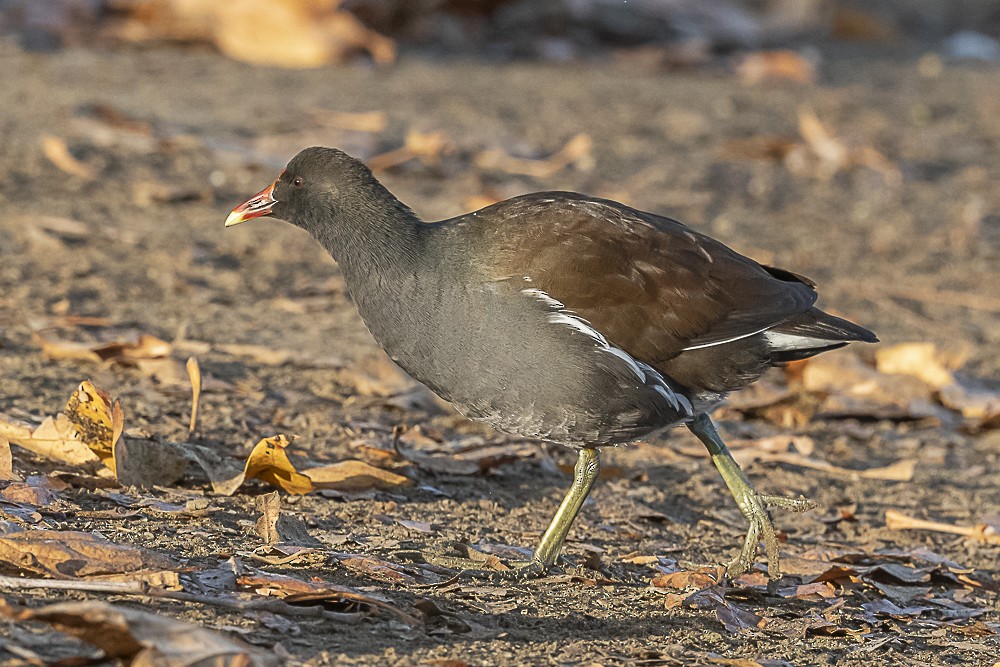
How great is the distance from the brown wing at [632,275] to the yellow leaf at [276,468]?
36.6 inches

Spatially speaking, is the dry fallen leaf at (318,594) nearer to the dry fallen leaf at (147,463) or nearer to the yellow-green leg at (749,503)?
the dry fallen leaf at (147,463)

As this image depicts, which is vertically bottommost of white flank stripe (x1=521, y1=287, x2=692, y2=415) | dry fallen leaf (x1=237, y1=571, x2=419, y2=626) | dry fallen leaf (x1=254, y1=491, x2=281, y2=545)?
dry fallen leaf (x1=237, y1=571, x2=419, y2=626)

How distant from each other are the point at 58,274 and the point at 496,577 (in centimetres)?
363

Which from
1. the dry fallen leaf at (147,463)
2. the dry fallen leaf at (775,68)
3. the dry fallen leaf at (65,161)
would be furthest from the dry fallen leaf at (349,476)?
the dry fallen leaf at (775,68)

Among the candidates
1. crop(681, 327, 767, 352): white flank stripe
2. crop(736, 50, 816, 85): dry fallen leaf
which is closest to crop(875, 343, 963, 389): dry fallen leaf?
crop(681, 327, 767, 352): white flank stripe

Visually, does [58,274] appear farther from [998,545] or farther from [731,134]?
[731,134]

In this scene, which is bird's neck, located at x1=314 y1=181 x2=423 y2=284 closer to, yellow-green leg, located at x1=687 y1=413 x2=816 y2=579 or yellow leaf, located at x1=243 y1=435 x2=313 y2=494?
yellow leaf, located at x1=243 y1=435 x2=313 y2=494

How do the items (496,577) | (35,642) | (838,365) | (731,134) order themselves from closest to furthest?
(35,642) < (496,577) < (838,365) < (731,134)

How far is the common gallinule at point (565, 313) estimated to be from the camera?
4.34m

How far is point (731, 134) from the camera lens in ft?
35.4

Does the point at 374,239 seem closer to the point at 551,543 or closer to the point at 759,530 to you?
the point at 551,543

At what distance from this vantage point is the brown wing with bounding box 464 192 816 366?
14.5 feet

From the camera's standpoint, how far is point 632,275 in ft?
14.7

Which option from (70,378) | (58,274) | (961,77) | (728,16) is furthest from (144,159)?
(961,77)
